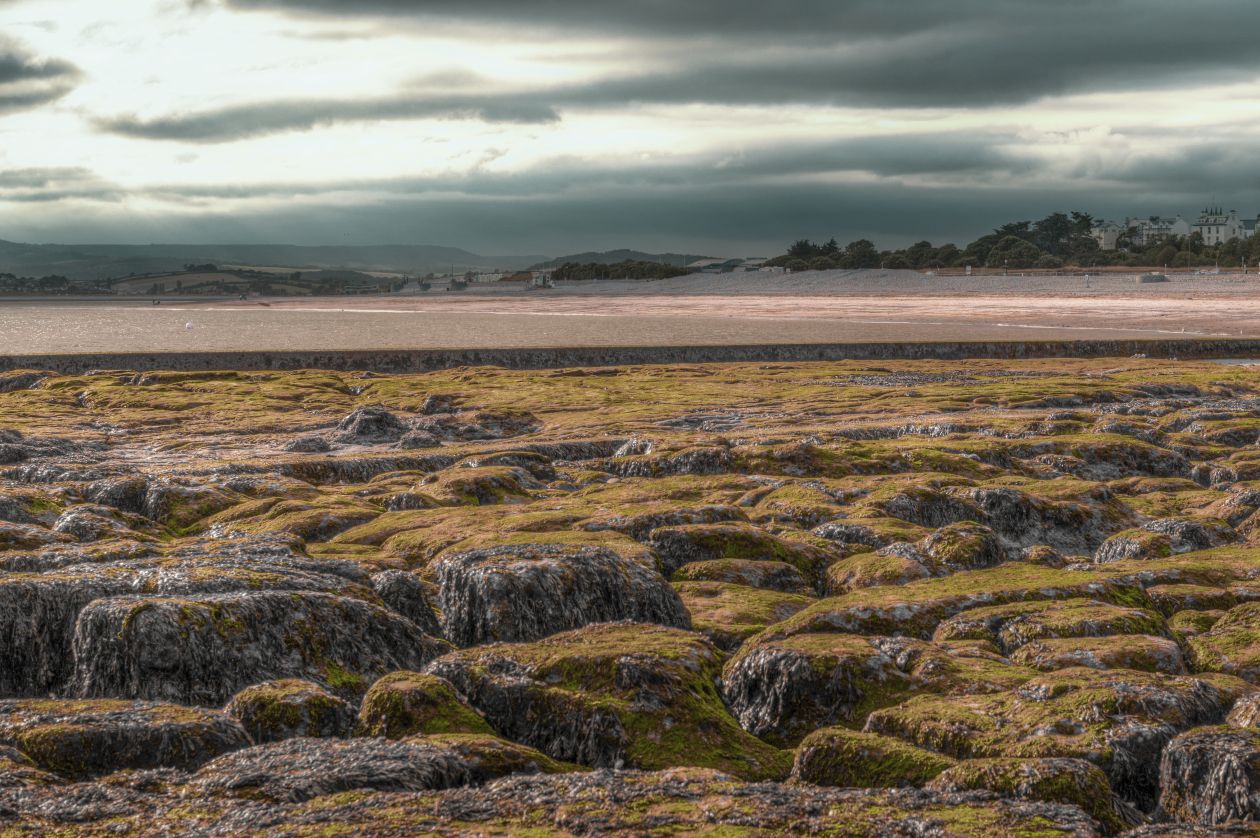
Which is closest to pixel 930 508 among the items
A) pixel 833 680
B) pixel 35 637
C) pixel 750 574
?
pixel 750 574

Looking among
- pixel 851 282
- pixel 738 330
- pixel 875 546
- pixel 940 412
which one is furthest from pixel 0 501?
pixel 851 282

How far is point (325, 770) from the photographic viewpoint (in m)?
12.9

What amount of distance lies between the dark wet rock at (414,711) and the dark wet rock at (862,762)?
3992 millimetres

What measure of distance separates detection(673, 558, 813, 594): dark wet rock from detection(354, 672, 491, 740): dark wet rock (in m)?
8.47

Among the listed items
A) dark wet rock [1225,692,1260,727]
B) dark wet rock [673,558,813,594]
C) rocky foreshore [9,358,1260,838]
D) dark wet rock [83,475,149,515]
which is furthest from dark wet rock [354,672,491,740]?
dark wet rock [83,475,149,515]

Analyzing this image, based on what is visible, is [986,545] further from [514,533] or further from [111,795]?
[111,795]

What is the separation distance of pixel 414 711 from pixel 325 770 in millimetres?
2208

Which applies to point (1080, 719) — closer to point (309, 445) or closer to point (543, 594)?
point (543, 594)

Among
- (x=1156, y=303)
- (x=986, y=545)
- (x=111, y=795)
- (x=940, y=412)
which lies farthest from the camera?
(x=1156, y=303)

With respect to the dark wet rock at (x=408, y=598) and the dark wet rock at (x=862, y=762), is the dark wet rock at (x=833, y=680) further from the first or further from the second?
the dark wet rock at (x=408, y=598)

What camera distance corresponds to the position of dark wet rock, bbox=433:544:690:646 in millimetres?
19469

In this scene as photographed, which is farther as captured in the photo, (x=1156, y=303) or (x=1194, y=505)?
(x=1156, y=303)

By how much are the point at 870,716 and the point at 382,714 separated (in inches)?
236

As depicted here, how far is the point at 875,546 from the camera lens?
84.7ft
